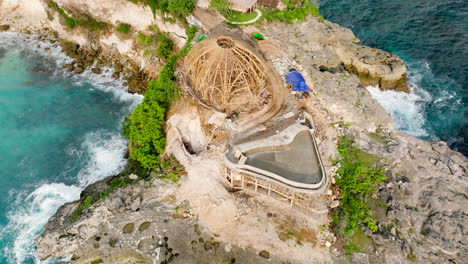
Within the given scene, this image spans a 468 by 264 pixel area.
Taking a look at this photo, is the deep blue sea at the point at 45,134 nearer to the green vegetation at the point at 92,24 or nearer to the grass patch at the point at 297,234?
the green vegetation at the point at 92,24

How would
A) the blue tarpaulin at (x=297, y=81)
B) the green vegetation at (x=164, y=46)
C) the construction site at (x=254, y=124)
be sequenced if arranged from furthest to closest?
the green vegetation at (x=164, y=46)
the blue tarpaulin at (x=297, y=81)
the construction site at (x=254, y=124)

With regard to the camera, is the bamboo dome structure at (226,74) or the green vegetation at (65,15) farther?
the green vegetation at (65,15)

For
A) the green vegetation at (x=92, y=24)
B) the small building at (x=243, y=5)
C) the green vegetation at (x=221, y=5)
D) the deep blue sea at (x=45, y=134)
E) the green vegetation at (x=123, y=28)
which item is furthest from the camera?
the green vegetation at (x=92, y=24)

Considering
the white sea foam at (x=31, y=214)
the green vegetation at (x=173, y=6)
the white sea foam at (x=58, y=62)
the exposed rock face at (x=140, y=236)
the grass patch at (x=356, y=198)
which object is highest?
the green vegetation at (x=173, y=6)

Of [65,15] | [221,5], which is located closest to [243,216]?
[221,5]

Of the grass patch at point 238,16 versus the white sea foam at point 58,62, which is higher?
the grass patch at point 238,16

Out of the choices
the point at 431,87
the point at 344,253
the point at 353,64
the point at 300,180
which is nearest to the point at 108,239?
the point at 300,180

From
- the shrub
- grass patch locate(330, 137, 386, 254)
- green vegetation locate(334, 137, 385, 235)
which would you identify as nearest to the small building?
the shrub

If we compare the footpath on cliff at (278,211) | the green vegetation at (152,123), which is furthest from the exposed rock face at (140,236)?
the green vegetation at (152,123)
